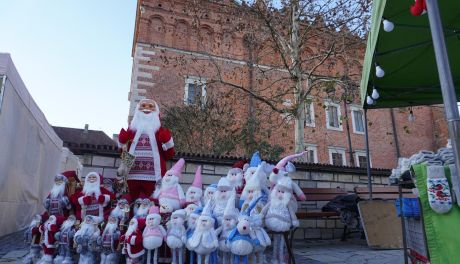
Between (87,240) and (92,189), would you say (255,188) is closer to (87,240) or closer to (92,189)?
(87,240)

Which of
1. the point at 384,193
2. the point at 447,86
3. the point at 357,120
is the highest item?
the point at 357,120

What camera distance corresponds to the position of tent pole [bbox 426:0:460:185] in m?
1.92

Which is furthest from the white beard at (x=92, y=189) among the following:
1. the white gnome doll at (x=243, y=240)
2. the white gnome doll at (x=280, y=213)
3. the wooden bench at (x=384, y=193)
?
the wooden bench at (x=384, y=193)

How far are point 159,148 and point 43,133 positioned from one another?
194 inches

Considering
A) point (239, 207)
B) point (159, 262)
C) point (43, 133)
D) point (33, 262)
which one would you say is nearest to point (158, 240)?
point (159, 262)

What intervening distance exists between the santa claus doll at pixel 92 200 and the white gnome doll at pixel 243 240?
174cm

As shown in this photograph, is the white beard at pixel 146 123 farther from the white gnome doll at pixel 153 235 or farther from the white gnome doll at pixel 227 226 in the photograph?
the white gnome doll at pixel 227 226

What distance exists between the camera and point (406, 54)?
3949 millimetres

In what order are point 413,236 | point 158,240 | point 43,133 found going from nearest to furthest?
point 413,236 → point 158,240 → point 43,133

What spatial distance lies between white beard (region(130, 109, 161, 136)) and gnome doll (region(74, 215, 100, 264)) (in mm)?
1628

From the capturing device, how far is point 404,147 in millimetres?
23203

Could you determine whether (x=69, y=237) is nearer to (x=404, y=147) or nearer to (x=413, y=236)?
(x=413, y=236)

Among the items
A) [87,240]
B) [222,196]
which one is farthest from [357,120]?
[87,240]

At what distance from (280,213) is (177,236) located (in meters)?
1.03
